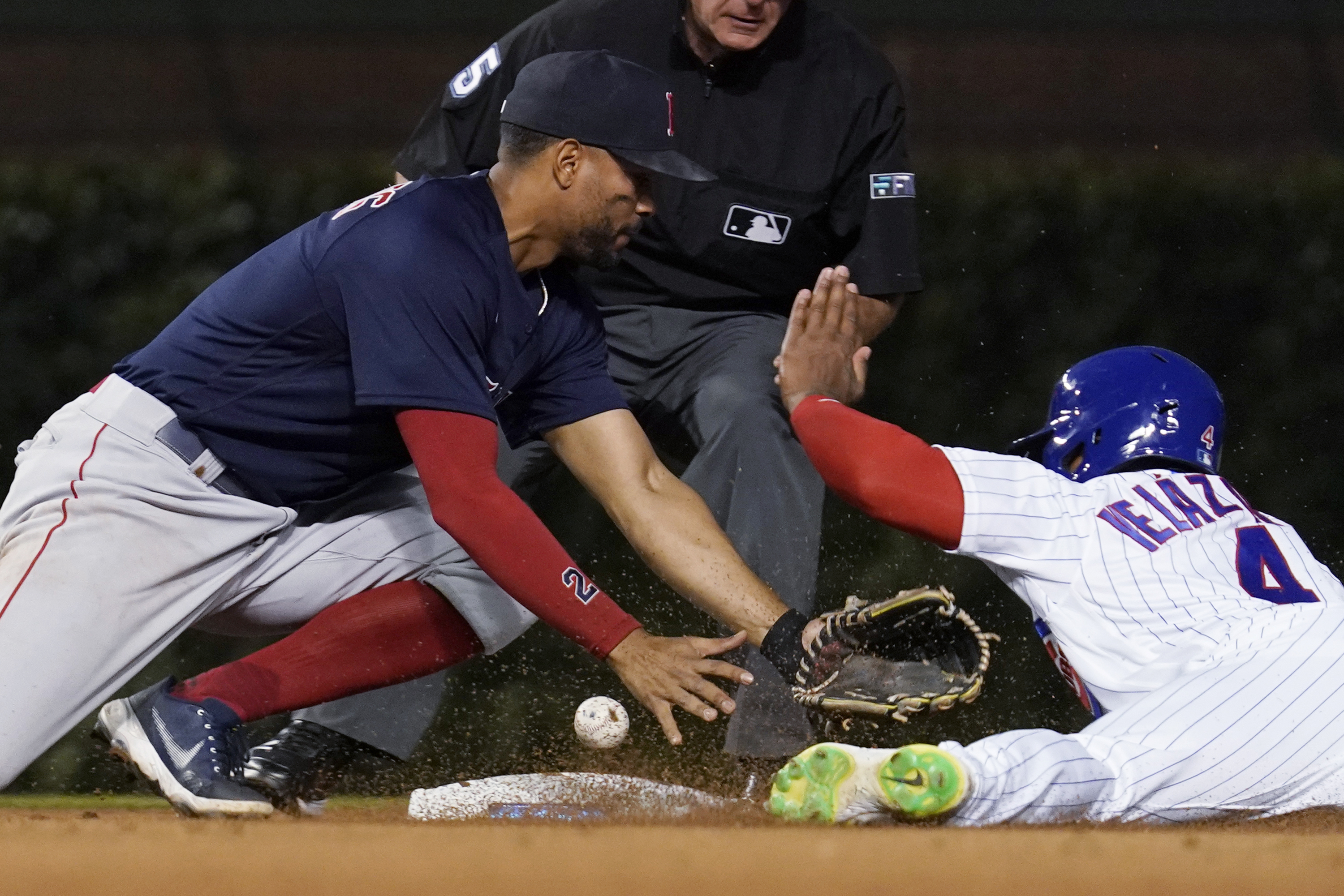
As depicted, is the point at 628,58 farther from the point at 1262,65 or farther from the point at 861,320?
the point at 1262,65

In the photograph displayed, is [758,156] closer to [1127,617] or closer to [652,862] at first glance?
[1127,617]

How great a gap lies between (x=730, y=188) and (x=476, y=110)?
29.1 inches

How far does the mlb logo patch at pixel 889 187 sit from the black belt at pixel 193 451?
1.80m

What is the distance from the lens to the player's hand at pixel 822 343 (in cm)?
322

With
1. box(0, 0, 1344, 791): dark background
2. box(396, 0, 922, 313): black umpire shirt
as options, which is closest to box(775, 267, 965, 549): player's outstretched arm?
box(396, 0, 922, 313): black umpire shirt

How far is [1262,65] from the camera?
720cm

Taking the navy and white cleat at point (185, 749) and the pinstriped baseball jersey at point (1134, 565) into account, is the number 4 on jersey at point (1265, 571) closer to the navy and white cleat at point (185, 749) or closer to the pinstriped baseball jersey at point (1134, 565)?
the pinstriped baseball jersey at point (1134, 565)

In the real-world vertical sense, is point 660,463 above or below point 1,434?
above

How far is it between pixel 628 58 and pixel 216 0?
3.77m

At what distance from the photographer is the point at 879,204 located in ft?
12.5

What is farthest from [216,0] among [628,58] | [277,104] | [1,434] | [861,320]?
[861,320]

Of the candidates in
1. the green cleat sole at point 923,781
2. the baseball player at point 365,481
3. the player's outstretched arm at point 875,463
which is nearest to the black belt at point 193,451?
the baseball player at point 365,481

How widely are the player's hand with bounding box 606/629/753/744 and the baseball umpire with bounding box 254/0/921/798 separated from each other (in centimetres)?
94

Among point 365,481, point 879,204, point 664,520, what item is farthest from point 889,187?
point 365,481
